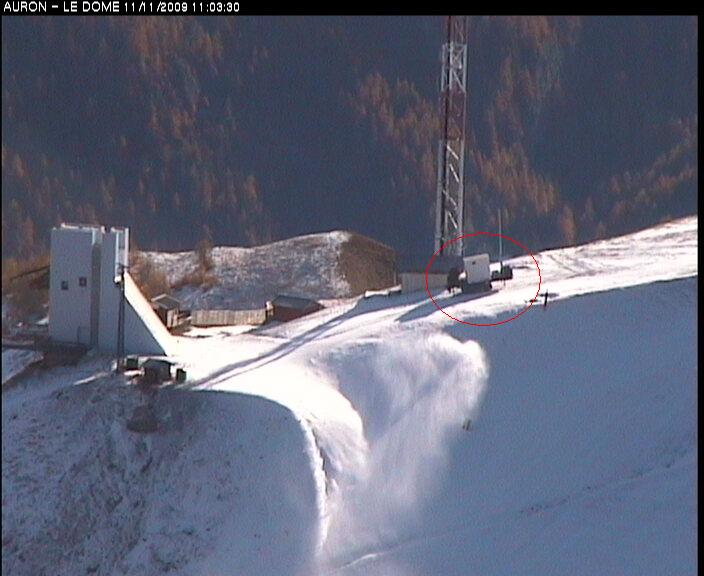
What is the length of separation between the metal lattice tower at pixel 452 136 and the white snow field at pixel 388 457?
805cm

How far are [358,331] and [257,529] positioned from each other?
26.1 ft

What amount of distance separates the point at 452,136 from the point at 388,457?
14267mm

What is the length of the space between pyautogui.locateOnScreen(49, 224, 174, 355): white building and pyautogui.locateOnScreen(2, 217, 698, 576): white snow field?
4.35 ft

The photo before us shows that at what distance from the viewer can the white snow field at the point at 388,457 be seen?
580 inches

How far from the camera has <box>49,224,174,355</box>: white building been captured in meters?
20.2

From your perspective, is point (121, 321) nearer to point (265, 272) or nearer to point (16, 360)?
point (16, 360)

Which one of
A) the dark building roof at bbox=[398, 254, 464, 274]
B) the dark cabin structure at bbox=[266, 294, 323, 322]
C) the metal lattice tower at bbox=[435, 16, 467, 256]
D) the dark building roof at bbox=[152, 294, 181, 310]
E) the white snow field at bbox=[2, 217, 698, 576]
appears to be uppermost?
the metal lattice tower at bbox=[435, 16, 467, 256]

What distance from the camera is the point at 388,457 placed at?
16.8m

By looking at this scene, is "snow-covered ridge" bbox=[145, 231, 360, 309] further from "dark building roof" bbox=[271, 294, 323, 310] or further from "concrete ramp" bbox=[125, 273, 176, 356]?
"concrete ramp" bbox=[125, 273, 176, 356]

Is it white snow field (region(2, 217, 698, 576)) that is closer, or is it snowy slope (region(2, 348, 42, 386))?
white snow field (region(2, 217, 698, 576))

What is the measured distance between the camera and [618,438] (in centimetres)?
1725

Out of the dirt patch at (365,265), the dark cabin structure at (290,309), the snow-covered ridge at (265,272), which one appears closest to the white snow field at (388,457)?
the dark cabin structure at (290,309)

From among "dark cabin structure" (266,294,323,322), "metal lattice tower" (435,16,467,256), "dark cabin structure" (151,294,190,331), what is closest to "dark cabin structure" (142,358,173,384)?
"dark cabin structure" (151,294,190,331)

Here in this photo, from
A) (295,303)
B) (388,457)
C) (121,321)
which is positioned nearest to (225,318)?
(295,303)
